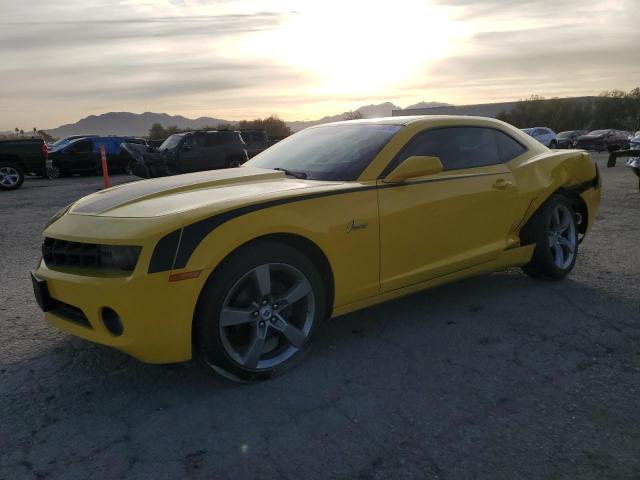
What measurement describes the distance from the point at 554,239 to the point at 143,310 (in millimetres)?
3701

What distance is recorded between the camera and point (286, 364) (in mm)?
3271

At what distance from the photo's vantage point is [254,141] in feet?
62.1

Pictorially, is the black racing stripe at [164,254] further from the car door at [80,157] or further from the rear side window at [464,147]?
the car door at [80,157]

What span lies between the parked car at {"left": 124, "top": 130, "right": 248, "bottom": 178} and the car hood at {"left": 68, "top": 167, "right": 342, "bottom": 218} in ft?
39.8

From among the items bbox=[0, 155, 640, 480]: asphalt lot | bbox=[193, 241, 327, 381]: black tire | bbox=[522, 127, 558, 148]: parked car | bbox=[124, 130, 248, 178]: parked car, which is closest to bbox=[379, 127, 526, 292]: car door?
bbox=[0, 155, 640, 480]: asphalt lot

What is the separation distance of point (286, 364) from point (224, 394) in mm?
414

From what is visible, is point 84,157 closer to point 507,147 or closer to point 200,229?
point 507,147

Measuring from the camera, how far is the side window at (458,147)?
4.06m

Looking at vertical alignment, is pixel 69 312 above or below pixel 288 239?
below

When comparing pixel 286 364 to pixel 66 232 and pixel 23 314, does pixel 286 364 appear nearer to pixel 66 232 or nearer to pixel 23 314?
pixel 66 232

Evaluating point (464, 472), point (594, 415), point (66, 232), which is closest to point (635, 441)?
point (594, 415)

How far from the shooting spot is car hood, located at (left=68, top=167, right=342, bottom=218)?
3.13 m

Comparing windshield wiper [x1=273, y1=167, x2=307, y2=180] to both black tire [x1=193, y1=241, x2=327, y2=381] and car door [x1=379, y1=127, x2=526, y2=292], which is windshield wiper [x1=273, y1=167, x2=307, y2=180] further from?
black tire [x1=193, y1=241, x2=327, y2=381]

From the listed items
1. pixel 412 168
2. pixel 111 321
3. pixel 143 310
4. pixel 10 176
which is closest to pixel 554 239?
pixel 412 168
